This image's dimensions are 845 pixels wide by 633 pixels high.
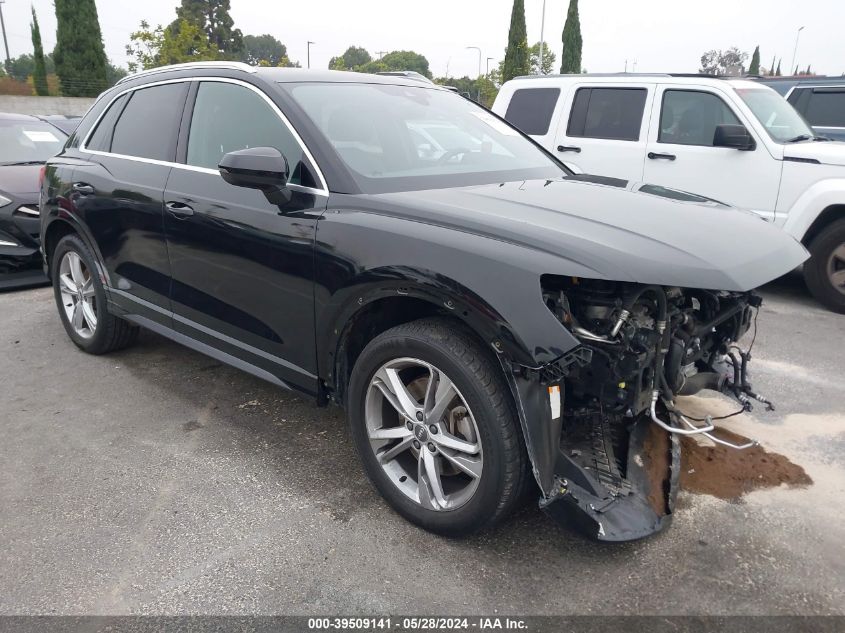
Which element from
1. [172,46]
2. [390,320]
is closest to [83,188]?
[390,320]

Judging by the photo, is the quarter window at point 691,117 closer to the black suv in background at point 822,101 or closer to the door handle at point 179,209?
the black suv in background at point 822,101

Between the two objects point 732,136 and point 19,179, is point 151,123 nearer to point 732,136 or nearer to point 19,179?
point 19,179

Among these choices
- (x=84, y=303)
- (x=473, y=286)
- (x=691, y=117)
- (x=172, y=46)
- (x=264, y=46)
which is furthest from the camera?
(x=264, y=46)

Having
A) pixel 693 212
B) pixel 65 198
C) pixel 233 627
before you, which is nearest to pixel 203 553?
pixel 233 627

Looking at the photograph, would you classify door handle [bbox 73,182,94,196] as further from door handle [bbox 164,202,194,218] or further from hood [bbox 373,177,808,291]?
hood [bbox 373,177,808,291]

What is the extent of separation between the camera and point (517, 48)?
103 ft

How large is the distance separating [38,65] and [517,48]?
2671 cm

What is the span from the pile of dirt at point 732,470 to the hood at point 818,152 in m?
3.57

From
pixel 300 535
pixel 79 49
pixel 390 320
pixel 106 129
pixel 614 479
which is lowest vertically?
pixel 300 535

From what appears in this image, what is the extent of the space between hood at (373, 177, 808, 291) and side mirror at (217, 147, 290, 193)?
18.1 inches

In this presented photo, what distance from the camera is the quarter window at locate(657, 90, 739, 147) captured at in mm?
6457

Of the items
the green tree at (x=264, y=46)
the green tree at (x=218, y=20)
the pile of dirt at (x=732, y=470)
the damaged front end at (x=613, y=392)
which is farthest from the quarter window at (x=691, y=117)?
the green tree at (x=264, y=46)

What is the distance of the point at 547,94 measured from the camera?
7.51 meters

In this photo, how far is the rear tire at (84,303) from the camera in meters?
4.54
